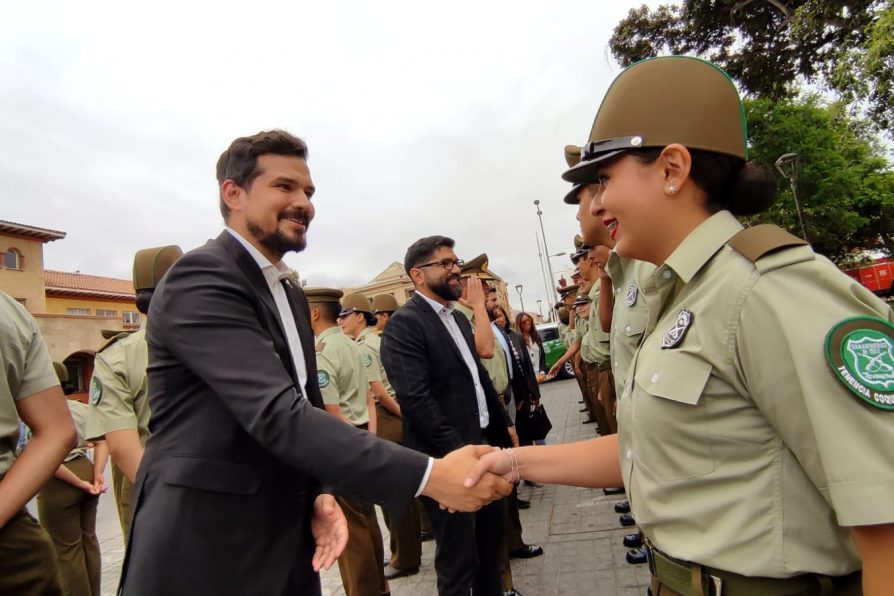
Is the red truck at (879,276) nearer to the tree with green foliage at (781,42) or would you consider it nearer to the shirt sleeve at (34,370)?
the tree with green foliage at (781,42)

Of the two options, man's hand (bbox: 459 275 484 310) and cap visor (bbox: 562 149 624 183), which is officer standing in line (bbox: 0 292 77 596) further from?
man's hand (bbox: 459 275 484 310)

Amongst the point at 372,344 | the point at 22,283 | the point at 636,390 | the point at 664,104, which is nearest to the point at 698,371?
the point at 636,390

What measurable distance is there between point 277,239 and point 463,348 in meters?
1.73

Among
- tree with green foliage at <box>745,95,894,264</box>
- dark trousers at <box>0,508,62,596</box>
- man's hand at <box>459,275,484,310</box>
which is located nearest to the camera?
dark trousers at <box>0,508,62,596</box>

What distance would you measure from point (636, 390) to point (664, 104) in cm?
71

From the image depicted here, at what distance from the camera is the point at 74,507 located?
396 centimetres

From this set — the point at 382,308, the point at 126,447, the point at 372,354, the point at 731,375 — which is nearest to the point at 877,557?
the point at 731,375

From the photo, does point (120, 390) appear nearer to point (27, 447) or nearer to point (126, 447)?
point (126, 447)

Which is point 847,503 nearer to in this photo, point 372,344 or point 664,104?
point 664,104

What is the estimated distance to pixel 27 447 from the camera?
189 cm

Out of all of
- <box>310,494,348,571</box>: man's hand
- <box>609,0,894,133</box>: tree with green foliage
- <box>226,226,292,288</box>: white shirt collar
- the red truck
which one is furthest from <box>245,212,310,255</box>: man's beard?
the red truck

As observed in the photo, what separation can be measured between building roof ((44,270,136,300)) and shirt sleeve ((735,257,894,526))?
1576 inches

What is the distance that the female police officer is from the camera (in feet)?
3.19

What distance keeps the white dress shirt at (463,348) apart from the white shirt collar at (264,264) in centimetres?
147
